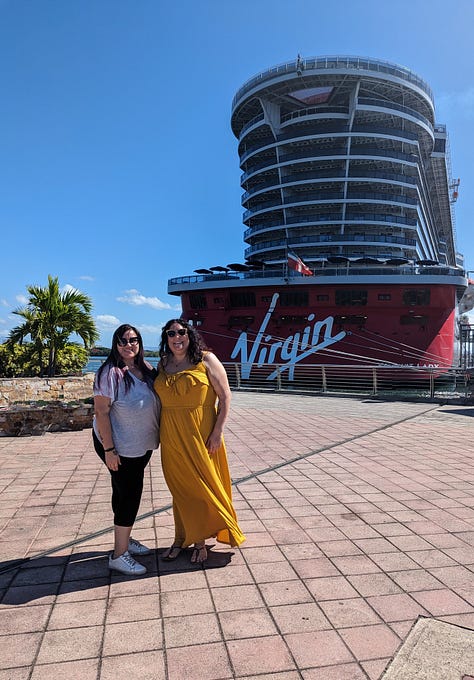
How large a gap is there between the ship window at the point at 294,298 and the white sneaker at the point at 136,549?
1833cm

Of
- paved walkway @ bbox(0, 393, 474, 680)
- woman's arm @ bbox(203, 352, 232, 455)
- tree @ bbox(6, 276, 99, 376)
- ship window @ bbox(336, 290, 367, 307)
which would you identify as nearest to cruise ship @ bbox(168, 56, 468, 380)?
ship window @ bbox(336, 290, 367, 307)

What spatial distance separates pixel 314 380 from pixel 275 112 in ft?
63.9

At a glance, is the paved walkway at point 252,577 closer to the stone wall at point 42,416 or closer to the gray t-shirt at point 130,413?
the gray t-shirt at point 130,413

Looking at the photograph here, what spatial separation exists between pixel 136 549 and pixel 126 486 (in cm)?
60

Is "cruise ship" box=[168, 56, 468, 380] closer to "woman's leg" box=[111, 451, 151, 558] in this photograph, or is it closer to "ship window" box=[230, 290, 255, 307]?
"ship window" box=[230, 290, 255, 307]

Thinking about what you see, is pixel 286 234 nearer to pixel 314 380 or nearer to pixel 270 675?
pixel 314 380

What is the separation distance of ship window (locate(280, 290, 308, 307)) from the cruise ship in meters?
0.05

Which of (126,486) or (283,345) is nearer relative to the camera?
(126,486)

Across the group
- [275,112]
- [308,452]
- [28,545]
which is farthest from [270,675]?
[275,112]

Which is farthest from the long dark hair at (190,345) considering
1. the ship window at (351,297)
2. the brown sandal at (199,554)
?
the ship window at (351,297)

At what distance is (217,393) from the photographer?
3.16 meters

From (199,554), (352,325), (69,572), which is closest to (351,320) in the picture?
(352,325)

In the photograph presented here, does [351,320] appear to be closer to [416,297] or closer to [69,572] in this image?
[416,297]

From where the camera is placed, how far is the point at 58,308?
12594 mm
